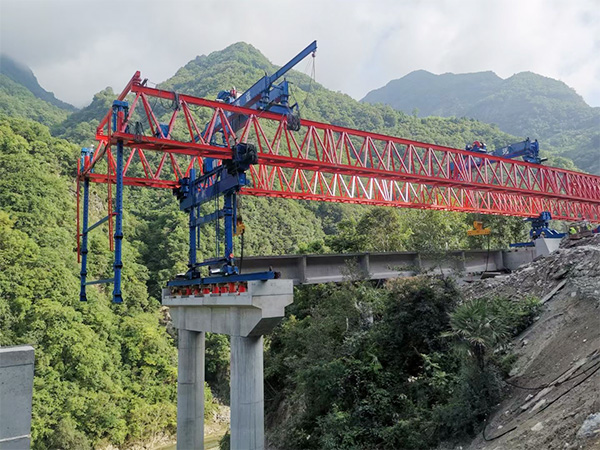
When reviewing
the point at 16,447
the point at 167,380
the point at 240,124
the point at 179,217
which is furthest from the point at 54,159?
the point at 16,447

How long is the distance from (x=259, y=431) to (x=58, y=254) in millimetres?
40013

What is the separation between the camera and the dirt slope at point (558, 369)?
7594mm

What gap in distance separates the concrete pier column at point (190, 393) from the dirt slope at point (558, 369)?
10.2 metres

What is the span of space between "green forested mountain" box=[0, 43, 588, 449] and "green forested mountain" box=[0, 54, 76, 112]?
285 feet

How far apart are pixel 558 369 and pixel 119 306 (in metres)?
48.7

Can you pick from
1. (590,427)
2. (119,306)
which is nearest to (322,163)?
(590,427)

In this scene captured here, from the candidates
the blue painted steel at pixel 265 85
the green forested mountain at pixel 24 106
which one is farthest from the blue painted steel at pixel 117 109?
the green forested mountain at pixel 24 106

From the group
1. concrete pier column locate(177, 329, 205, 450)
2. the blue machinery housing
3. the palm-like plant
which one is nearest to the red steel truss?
the blue machinery housing

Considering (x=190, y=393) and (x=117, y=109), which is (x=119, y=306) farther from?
(x=117, y=109)

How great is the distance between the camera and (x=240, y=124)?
846 inches

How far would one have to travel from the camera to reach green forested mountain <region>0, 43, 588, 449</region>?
1978cm

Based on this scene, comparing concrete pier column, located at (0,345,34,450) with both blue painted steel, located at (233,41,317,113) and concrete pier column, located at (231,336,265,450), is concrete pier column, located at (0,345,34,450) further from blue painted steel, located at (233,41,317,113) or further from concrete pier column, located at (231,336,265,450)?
blue painted steel, located at (233,41,317,113)

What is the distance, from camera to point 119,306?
164ft

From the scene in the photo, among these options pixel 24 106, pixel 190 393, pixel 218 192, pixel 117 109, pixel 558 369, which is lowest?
pixel 190 393
